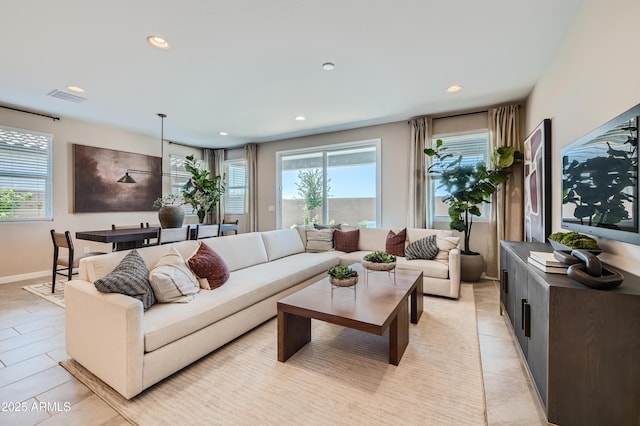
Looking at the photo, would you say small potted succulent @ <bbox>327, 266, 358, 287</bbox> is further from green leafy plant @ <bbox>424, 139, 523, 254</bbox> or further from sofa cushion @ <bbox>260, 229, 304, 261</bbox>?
green leafy plant @ <bbox>424, 139, 523, 254</bbox>

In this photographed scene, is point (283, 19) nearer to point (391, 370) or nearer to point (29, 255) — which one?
point (391, 370)

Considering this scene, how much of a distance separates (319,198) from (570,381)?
4.82 meters

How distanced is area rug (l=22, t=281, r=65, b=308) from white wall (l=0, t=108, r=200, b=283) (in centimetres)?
65

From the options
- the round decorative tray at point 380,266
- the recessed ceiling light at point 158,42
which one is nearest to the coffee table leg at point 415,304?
the round decorative tray at point 380,266

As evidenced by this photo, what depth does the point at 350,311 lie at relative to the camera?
6.42ft

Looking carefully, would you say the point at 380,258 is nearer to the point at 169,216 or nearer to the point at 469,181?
the point at 469,181

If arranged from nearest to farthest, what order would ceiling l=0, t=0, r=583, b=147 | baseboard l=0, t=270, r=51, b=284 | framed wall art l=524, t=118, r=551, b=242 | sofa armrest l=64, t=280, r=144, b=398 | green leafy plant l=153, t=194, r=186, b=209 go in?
sofa armrest l=64, t=280, r=144, b=398 < ceiling l=0, t=0, r=583, b=147 < framed wall art l=524, t=118, r=551, b=242 < baseboard l=0, t=270, r=51, b=284 < green leafy plant l=153, t=194, r=186, b=209

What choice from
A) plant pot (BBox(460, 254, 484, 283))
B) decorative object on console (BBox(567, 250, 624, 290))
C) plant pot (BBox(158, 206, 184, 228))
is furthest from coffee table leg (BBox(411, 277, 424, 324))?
plant pot (BBox(158, 206, 184, 228))

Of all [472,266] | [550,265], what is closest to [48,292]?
[550,265]

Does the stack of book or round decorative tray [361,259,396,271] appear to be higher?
the stack of book

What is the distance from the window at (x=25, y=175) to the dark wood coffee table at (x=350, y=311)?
491 cm

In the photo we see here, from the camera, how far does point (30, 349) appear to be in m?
2.27

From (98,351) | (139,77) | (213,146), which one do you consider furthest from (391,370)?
(213,146)

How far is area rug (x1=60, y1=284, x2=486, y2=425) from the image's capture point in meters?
1.54
